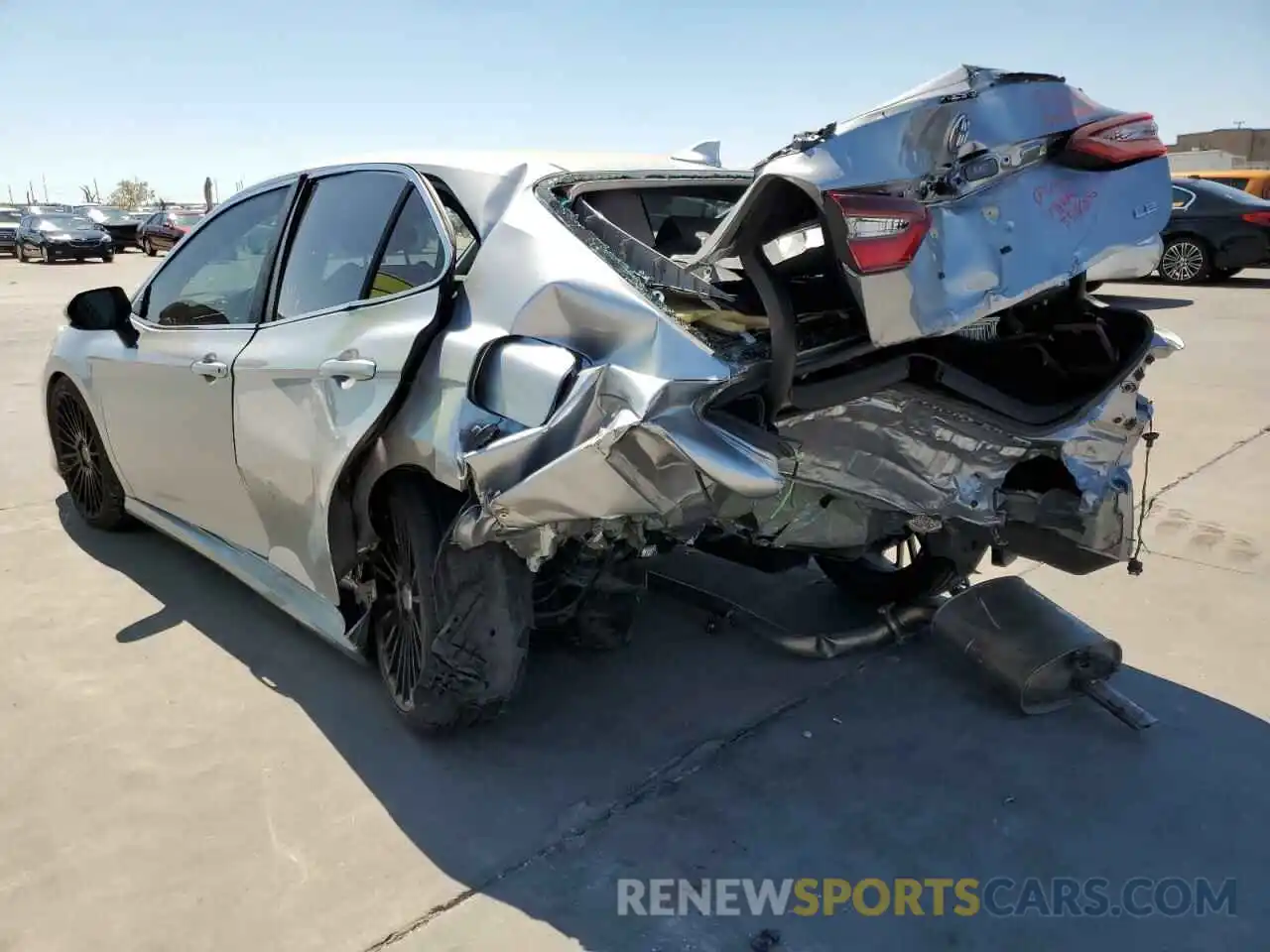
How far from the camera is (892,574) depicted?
3.96 m

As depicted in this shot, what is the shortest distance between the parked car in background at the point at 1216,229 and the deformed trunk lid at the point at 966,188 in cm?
1365

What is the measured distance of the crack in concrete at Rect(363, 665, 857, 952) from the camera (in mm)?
2375

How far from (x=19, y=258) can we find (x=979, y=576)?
32.0 metres

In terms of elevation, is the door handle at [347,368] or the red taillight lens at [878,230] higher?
the red taillight lens at [878,230]

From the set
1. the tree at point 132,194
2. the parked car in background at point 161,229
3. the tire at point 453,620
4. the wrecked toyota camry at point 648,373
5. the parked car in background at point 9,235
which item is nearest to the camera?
the wrecked toyota camry at point 648,373

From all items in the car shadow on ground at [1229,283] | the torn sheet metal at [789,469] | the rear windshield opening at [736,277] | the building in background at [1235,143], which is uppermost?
the building in background at [1235,143]

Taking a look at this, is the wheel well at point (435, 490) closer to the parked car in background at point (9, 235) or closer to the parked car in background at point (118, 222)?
the parked car in background at point (118, 222)

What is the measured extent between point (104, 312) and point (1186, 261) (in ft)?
50.3

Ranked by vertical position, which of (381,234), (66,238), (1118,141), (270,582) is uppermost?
(1118,141)

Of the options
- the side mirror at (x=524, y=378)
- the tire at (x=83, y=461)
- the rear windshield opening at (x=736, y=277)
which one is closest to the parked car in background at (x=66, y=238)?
the tire at (x=83, y=461)

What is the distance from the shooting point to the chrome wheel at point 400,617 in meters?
3.01

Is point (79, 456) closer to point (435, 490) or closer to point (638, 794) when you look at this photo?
point (435, 490)

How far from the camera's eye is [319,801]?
2803 mm

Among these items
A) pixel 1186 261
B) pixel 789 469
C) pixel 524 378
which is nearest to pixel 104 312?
pixel 524 378
